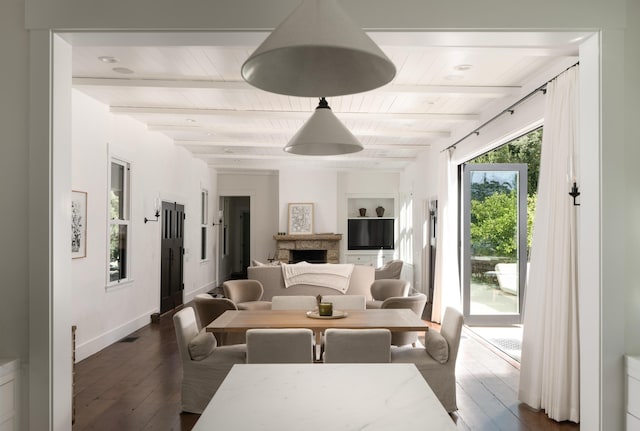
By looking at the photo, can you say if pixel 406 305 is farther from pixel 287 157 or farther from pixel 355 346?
Result: pixel 287 157

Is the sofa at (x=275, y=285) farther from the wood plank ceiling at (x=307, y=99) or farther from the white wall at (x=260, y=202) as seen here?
the white wall at (x=260, y=202)

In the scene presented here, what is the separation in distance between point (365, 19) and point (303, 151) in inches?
50.6

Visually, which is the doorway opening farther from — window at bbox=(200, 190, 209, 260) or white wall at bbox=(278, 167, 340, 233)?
window at bbox=(200, 190, 209, 260)

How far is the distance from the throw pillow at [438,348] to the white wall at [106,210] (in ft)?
12.2

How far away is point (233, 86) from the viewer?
495 cm

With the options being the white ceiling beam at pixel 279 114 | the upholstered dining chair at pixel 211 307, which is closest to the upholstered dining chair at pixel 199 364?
the upholstered dining chair at pixel 211 307

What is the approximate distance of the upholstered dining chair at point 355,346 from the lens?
129 inches

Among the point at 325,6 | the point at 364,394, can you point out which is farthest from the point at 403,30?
the point at 364,394

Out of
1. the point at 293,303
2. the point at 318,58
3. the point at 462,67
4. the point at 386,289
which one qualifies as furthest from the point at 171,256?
the point at 318,58

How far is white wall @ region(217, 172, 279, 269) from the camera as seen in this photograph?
1286 cm

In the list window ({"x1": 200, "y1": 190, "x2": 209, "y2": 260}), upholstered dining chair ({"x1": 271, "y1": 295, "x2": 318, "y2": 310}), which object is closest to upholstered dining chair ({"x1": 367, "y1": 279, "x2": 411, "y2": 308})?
upholstered dining chair ({"x1": 271, "y1": 295, "x2": 318, "y2": 310})

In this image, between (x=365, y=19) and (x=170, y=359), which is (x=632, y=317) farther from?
(x=170, y=359)

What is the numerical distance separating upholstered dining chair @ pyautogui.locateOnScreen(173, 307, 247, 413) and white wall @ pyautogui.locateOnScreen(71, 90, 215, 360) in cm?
225

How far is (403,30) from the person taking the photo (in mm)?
2666
